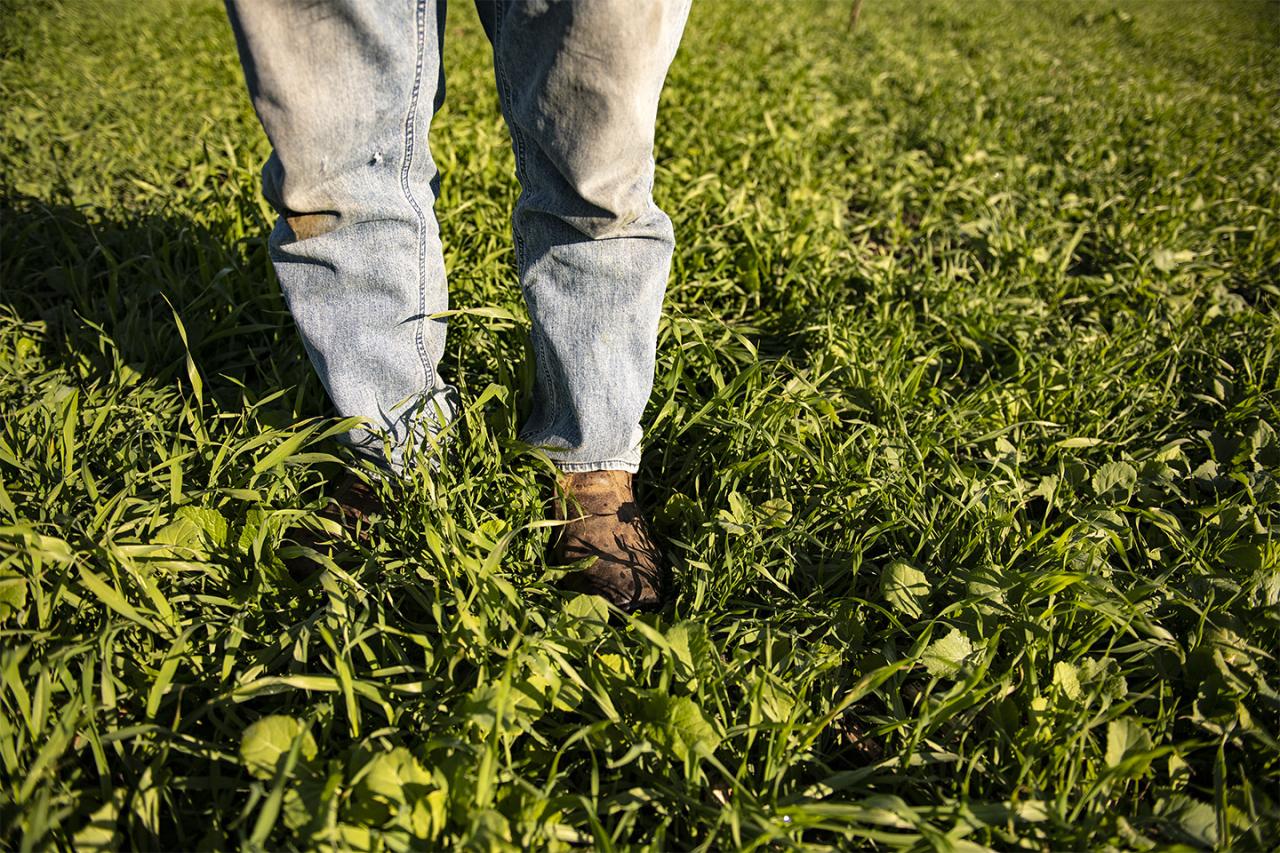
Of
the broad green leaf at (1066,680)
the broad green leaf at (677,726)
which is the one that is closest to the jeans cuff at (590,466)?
the broad green leaf at (677,726)

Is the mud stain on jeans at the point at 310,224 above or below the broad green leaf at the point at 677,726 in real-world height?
above

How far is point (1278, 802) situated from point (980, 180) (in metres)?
2.44

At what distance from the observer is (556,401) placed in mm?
1407

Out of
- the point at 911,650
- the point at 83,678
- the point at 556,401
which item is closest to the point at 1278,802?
the point at 911,650

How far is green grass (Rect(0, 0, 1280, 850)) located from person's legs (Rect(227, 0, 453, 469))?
0.17 m

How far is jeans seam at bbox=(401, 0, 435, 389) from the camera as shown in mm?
1067

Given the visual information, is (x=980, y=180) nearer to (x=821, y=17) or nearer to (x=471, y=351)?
(x=471, y=351)

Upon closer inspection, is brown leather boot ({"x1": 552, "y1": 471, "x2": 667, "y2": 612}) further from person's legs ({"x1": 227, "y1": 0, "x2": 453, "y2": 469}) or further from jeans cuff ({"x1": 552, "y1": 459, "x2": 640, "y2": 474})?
person's legs ({"x1": 227, "y1": 0, "x2": 453, "y2": 469})

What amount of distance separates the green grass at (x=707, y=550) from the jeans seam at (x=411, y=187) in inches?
6.5

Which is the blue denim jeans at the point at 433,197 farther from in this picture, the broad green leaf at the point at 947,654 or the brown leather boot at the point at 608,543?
the broad green leaf at the point at 947,654

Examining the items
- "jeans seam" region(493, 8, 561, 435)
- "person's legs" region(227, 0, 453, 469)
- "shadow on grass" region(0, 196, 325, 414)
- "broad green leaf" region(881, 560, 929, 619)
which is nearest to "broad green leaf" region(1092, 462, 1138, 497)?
"broad green leaf" region(881, 560, 929, 619)

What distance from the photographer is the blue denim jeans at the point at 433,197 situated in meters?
1.01

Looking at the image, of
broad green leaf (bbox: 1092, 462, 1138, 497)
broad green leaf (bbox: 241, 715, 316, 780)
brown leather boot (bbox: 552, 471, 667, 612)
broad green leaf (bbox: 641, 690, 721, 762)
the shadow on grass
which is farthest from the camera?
the shadow on grass

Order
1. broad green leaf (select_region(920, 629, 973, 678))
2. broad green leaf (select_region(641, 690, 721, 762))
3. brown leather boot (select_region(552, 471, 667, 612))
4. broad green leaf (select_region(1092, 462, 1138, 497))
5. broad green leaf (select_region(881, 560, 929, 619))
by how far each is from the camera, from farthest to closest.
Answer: broad green leaf (select_region(1092, 462, 1138, 497)), brown leather boot (select_region(552, 471, 667, 612)), broad green leaf (select_region(881, 560, 929, 619)), broad green leaf (select_region(920, 629, 973, 678)), broad green leaf (select_region(641, 690, 721, 762))
